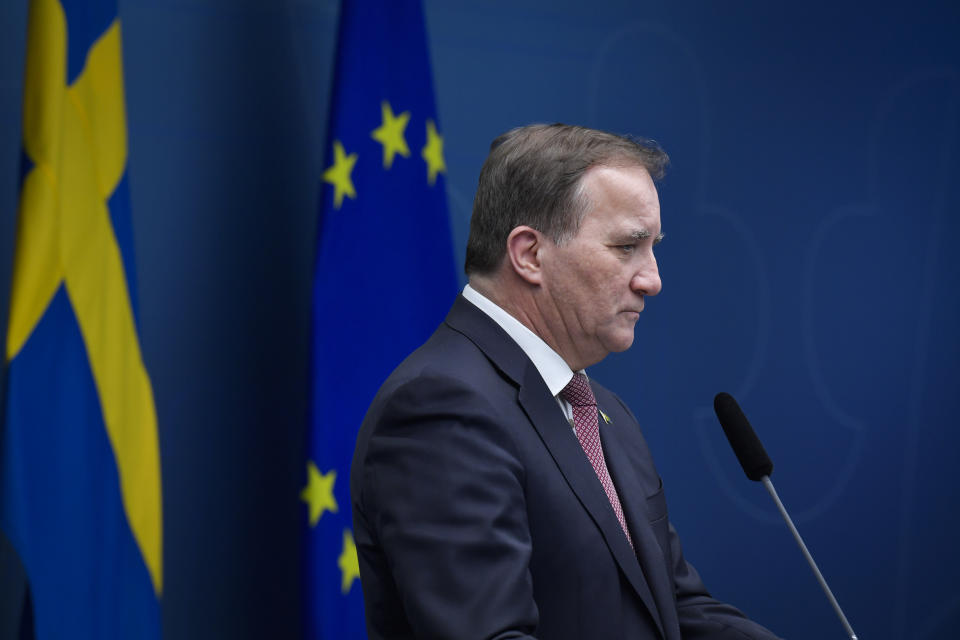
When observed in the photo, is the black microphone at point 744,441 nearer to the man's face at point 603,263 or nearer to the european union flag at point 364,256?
the man's face at point 603,263

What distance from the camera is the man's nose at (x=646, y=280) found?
56.3 inches

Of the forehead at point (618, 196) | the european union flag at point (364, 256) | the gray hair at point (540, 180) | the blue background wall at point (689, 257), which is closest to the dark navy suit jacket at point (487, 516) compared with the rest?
the gray hair at point (540, 180)

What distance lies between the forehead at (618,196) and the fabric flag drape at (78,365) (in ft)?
3.09

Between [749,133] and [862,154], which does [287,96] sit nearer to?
[749,133]

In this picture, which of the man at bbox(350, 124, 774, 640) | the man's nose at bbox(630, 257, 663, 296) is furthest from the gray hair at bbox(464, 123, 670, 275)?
the man's nose at bbox(630, 257, 663, 296)

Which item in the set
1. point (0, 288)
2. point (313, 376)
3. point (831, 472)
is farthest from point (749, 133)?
point (0, 288)

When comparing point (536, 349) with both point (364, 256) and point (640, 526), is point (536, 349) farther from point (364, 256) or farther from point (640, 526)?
point (364, 256)

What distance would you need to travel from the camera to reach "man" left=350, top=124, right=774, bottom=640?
3.74ft

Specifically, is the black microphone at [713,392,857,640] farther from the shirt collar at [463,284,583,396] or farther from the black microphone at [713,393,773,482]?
the shirt collar at [463,284,583,396]

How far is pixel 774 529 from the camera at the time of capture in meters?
3.28

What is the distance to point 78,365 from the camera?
180 centimetres

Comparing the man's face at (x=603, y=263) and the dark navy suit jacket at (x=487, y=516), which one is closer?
the dark navy suit jacket at (x=487, y=516)

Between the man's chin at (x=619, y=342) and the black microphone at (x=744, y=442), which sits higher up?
the man's chin at (x=619, y=342)

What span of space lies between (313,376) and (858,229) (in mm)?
2127
